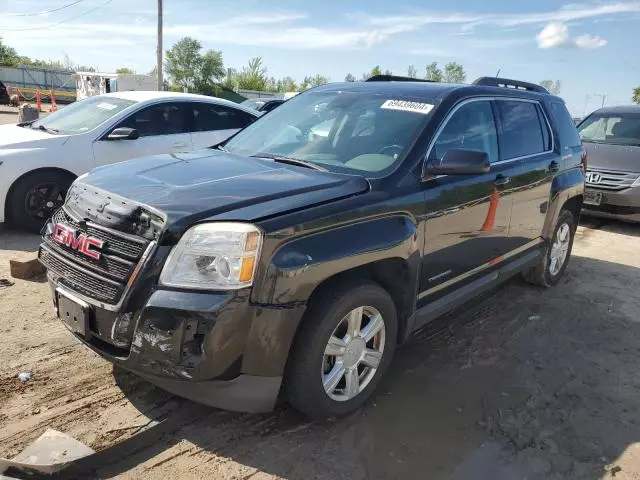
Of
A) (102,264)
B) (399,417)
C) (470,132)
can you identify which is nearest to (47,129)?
(102,264)

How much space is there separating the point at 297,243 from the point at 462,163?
122 cm

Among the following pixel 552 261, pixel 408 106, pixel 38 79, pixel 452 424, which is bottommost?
pixel 452 424

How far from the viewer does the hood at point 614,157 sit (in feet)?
27.3

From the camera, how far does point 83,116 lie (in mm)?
6844

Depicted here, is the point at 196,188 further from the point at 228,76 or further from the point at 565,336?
the point at 228,76

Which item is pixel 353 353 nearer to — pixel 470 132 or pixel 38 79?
pixel 470 132

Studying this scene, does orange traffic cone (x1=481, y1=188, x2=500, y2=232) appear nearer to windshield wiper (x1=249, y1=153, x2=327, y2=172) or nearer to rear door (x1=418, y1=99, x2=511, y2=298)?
rear door (x1=418, y1=99, x2=511, y2=298)

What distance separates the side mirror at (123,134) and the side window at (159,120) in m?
0.19

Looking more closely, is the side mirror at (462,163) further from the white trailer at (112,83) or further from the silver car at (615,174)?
the white trailer at (112,83)

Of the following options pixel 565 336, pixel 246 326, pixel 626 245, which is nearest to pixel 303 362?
pixel 246 326

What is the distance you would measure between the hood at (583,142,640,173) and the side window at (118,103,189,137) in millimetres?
6322

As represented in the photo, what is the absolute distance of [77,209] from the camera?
2926mm

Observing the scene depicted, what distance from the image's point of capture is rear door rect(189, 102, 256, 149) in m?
7.23

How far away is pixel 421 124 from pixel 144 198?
1776mm
